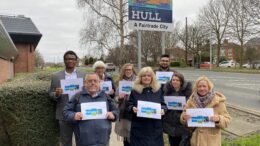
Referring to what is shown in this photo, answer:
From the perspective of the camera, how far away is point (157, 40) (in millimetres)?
39750

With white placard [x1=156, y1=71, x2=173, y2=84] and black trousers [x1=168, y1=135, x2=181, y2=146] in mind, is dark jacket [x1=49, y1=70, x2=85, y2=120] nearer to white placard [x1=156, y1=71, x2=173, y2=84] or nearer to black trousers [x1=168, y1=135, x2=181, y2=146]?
white placard [x1=156, y1=71, x2=173, y2=84]

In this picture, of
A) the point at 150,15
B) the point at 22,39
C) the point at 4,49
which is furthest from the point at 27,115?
the point at 22,39

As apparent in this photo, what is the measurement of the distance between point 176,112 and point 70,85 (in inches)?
62.1

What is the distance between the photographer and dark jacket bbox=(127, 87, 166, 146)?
4.51 metres

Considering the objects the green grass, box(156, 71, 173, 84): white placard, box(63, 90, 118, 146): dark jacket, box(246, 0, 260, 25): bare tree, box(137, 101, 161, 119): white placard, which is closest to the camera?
box(63, 90, 118, 146): dark jacket

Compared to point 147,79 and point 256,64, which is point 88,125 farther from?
point 256,64

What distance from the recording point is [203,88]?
13.8ft

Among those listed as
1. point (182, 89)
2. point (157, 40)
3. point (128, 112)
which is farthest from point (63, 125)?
point (157, 40)

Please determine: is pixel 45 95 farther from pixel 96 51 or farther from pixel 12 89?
pixel 96 51

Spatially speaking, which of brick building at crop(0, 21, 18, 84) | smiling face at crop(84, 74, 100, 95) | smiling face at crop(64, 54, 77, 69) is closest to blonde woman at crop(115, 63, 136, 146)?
smiling face at crop(84, 74, 100, 95)

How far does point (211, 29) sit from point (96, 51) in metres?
34.6

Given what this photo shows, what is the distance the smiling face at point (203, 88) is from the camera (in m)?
4.19

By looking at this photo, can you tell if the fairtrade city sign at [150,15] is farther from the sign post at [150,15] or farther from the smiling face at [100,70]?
the smiling face at [100,70]

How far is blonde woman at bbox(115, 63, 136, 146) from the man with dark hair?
28.2 inches
